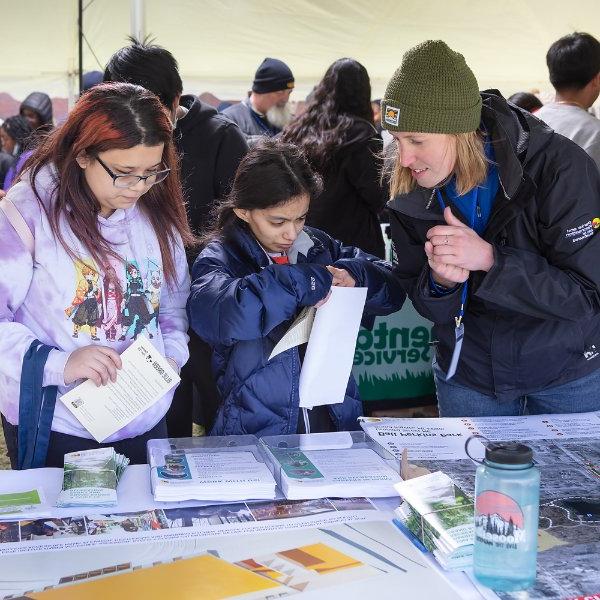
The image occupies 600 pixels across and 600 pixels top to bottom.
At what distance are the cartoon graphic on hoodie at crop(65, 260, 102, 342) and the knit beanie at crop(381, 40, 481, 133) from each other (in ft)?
2.23

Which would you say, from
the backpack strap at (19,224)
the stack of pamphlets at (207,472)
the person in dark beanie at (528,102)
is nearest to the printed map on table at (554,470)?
the stack of pamphlets at (207,472)

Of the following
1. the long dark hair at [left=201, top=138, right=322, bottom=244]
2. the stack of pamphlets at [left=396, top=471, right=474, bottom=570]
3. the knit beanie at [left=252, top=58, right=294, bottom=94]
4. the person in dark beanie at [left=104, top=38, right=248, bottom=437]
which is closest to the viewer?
the stack of pamphlets at [left=396, top=471, right=474, bottom=570]

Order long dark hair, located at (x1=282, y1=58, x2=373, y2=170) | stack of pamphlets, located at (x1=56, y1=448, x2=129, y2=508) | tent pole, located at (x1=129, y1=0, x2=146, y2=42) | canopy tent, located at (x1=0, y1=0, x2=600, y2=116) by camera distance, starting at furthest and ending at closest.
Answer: canopy tent, located at (x1=0, y1=0, x2=600, y2=116) → tent pole, located at (x1=129, y1=0, x2=146, y2=42) → long dark hair, located at (x1=282, y1=58, x2=373, y2=170) → stack of pamphlets, located at (x1=56, y1=448, x2=129, y2=508)

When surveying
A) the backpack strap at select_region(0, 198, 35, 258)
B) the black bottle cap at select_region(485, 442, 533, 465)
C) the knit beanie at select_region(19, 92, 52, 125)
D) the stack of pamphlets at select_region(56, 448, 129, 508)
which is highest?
the knit beanie at select_region(19, 92, 52, 125)

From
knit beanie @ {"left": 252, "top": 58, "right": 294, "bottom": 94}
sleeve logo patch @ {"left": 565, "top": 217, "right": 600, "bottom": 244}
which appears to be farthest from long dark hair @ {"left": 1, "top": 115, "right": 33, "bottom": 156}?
sleeve logo patch @ {"left": 565, "top": 217, "right": 600, "bottom": 244}

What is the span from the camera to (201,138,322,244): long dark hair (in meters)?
2.06

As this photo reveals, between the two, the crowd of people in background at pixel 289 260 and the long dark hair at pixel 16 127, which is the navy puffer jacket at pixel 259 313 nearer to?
the crowd of people in background at pixel 289 260

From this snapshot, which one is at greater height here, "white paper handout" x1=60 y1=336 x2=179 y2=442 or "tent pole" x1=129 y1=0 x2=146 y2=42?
"tent pole" x1=129 y1=0 x2=146 y2=42

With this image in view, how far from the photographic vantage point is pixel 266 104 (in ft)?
15.6

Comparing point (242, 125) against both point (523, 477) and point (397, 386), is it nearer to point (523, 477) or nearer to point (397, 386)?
point (397, 386)

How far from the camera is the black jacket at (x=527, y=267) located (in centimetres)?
175

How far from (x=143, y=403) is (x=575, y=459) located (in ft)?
2.81

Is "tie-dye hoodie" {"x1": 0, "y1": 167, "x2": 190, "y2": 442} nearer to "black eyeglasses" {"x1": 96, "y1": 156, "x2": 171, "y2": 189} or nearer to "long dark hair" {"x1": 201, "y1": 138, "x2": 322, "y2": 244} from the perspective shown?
"black eyeglasses" {"x1": 96, "y1": 156, "x2": 171, "y2": 189}

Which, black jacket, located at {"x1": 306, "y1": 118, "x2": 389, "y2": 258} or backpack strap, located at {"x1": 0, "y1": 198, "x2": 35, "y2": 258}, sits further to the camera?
black jacket, located at {"x1": 306, "y1": 118, "x2": 389, "y2": 258}
